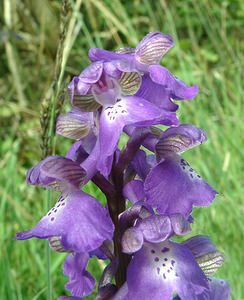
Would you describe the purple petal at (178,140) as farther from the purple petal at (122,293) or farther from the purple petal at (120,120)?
the purple petal at (122,293)

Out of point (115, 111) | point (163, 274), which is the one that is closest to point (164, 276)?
point (163, 274)

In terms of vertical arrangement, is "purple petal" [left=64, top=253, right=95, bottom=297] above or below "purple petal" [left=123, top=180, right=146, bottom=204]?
below

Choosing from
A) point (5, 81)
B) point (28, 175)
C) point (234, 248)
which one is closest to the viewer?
point (28, 175)

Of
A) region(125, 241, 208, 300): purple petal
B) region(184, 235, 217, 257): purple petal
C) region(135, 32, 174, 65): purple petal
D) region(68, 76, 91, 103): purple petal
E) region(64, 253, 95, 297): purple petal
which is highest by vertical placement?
region(135, 32, 174, 65): purple petal

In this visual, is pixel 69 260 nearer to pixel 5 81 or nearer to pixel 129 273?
pixel 129 273

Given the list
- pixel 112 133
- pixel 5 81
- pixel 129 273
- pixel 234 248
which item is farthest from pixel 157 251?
pixel 5 81

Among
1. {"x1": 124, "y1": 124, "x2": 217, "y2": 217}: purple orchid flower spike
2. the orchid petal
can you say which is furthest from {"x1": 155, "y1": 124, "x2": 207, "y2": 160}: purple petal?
the orchid petal

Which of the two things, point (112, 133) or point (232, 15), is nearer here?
point (112, 133)

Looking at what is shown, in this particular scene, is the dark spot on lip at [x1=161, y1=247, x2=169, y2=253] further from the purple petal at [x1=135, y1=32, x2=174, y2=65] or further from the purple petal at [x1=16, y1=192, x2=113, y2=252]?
the purple petal at [x1=135, y1=32, x2=174, y2=65]
